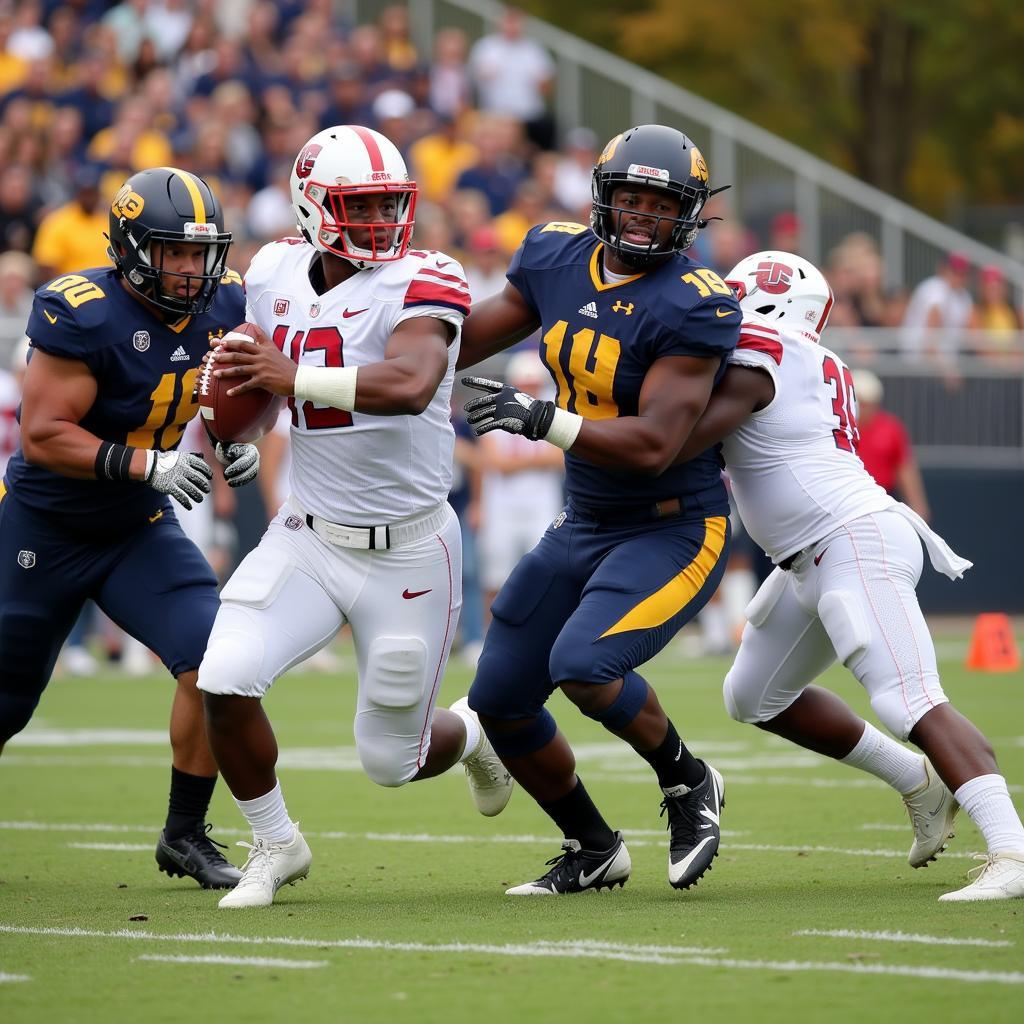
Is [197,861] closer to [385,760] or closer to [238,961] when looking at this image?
[385,760]

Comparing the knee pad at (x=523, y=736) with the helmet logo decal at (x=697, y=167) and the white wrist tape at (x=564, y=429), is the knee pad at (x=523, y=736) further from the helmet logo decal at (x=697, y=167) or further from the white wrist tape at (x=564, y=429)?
the helmet logo decal at (x=697, y=167)

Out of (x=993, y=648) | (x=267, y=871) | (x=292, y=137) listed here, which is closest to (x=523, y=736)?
(x=267, y=871)

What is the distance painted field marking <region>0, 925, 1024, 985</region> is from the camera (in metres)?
4.15

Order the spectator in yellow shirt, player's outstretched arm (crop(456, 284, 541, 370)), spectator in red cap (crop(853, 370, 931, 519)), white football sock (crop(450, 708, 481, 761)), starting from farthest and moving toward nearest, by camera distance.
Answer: the spectator in yellow shirt < spectator in red cap (crop(853, 370, 931, 519)) < white football sock (crop(450, 708, 481, 761)) < player's outstretched arm (crop(456, 284, 541, 370))

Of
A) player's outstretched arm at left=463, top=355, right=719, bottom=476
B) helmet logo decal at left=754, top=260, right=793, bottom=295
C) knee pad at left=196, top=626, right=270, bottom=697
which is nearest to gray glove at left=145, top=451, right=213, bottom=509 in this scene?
knee pad at left=196, top=626, right=270, bottom=697

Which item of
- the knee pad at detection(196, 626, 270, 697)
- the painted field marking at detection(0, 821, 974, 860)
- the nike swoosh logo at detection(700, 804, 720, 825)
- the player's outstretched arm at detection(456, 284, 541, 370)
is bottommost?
the painted field marking at detection(0, 821, 974, 860)

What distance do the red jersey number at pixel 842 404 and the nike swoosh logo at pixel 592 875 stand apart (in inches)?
53.1

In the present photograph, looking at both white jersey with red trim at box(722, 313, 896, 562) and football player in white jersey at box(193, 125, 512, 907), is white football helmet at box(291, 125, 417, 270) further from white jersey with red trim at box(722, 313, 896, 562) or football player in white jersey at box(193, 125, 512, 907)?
white jersey with red trim at box(722, 313, 896, 562)

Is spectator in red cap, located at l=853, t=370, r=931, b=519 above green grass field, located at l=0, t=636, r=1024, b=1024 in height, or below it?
above

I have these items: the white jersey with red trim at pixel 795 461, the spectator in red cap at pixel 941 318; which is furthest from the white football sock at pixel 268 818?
the spectator in red cap at pixel 941 318

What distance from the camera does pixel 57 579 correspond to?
19.1ft

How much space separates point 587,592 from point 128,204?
1.67m

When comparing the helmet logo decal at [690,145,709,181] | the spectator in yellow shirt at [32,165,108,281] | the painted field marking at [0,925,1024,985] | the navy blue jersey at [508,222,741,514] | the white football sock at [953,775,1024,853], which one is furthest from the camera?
the spectator in yellow shirt at [32,165,108,281]

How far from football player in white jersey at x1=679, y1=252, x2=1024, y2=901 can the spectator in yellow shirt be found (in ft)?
26.6
